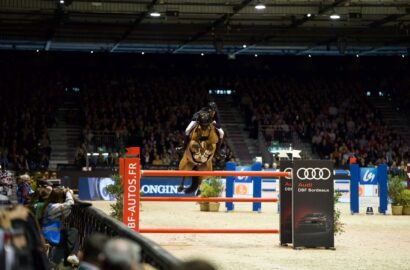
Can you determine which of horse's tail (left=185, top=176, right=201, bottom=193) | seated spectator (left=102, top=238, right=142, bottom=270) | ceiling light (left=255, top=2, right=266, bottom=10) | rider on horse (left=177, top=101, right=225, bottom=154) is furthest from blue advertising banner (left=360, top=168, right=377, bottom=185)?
seated spectator (left=102, top=238, right=142, bottom=270)

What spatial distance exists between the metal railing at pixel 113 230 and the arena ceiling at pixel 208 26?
55.2 feet

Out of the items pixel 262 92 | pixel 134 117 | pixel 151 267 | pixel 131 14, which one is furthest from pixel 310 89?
pixel 151 267

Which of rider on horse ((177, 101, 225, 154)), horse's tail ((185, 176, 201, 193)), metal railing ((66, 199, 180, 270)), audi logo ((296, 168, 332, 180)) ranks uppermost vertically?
rider on horse ((177, 101, 225, 154))

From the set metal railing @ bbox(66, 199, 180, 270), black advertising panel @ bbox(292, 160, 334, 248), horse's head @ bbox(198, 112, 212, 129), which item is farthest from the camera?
horse's head @ bbox(198, 112, 212, 129)

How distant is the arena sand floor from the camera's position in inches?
382

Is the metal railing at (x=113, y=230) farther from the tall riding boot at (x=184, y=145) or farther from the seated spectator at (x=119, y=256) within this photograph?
the tall riding boot at (x=184, y=145)

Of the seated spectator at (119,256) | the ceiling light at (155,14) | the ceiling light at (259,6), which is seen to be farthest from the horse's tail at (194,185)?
the ceiling light at (155,14)

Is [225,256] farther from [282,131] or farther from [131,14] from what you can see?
[282,131]

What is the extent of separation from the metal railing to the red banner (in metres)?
0.77

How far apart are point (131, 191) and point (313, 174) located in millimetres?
2644

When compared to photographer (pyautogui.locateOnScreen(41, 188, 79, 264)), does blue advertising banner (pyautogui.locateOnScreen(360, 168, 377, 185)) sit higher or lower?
higher

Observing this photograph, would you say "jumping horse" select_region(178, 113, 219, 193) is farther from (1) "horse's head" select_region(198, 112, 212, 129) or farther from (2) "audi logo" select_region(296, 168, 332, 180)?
(2) "audi logo" select_region(296, 168, 332, 180)

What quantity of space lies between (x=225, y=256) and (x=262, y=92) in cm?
2783

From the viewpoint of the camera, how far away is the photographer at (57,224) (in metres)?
8.40
